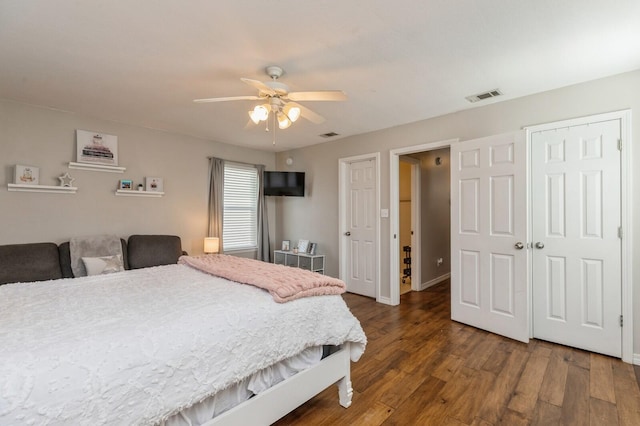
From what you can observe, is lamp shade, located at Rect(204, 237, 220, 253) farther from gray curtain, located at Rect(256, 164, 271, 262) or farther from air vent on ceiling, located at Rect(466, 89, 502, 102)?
air vent on ceiling, located at Rect(466, 89, 502, 102)

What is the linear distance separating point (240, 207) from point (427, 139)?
3.14 metres

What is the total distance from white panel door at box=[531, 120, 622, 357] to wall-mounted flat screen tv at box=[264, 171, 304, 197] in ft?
10.6

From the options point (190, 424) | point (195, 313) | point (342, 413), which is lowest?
point (342, 413)

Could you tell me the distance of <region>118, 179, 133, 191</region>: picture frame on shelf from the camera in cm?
379

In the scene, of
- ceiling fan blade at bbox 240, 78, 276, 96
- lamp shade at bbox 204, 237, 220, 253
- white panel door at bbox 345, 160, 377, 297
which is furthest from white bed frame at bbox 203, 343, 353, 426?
lamp shade at bbox 204, 237, 220, 253

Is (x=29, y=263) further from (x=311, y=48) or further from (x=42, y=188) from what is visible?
(x=311, y=48)

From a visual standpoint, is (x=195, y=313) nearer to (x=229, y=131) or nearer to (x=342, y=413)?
(x=342, y=413)

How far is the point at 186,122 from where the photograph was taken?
3.80 metres

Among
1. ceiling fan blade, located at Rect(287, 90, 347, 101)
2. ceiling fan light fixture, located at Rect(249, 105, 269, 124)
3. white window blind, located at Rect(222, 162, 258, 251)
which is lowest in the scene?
white window blind, located at Rect(222, 162, 258, 251)

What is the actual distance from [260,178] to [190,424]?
4.28 meters

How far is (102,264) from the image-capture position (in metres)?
3.21

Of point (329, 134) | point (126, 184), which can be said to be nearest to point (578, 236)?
point (329, 134)

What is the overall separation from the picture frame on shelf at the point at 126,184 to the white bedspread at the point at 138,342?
1.95 m

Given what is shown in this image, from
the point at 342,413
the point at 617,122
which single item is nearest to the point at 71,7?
the point at 342,413
